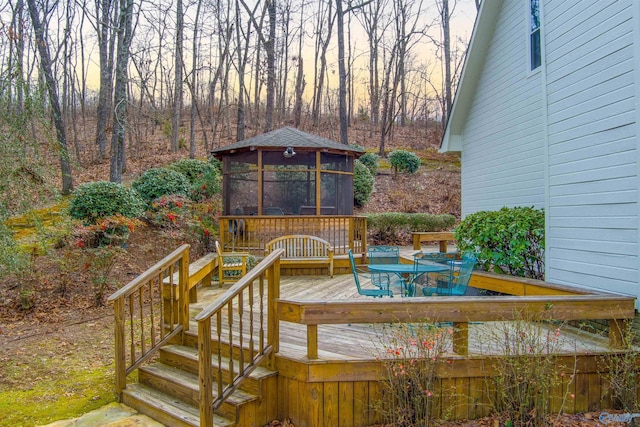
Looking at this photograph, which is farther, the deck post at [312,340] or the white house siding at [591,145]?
the white house siding at [591,145]

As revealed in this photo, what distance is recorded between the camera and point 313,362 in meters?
3.20

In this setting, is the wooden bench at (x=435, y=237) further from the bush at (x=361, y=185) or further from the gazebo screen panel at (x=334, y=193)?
the bush at (x=361, y=185)

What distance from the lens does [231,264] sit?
6922 millimetres

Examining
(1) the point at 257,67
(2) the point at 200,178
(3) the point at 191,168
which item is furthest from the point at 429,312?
(1) the point at 257,67

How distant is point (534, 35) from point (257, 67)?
1431 cm

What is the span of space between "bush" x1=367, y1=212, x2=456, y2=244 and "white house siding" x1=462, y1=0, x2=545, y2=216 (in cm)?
263

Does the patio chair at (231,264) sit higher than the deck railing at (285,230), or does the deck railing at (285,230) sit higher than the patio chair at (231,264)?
the deck railing at (285,230)

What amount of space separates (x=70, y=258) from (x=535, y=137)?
25.4 ft

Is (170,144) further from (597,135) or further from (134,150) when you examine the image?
(597,135)

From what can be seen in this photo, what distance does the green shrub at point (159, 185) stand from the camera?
985 cm

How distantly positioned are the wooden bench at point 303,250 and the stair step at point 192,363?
11.9ft

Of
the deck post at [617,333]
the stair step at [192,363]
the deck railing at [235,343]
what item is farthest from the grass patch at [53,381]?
the deck post at [617,333]

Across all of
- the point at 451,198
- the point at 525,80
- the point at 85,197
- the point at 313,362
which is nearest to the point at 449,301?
the point at 313,362

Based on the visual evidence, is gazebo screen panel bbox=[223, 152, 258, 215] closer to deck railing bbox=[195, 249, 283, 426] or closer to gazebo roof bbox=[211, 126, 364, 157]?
gazebo roof bbox=[211, 126, 364, 157]
